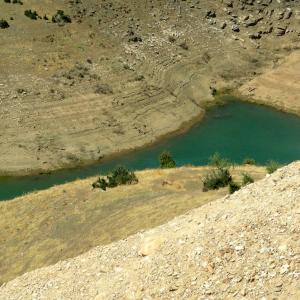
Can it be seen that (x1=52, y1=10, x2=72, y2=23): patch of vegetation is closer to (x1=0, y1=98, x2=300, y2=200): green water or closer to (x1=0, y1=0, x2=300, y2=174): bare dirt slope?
(x1=0, y1=0, x2=300, y2=174): bare dirt slope

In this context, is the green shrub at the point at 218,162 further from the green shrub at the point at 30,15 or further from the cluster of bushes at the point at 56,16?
the green shrub at the point at 30,15

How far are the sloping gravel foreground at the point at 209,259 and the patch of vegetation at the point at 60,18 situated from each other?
59.3m

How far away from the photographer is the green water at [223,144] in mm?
56469

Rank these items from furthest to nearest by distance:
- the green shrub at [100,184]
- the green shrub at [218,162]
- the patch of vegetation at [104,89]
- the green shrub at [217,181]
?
the patch of vegetation at [104,89] → the green shrub at [218,162] → the green shrub at [100,184] → the green shrub at [217,181]

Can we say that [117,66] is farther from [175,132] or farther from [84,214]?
[84,214]

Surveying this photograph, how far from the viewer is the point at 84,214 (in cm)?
3309

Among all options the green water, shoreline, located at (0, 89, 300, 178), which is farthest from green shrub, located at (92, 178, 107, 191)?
shoreline, located at (0, 89, 300, 178)

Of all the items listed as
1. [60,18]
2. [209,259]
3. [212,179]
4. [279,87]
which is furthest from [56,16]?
[209,259]

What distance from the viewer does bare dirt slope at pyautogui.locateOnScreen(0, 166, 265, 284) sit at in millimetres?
28969

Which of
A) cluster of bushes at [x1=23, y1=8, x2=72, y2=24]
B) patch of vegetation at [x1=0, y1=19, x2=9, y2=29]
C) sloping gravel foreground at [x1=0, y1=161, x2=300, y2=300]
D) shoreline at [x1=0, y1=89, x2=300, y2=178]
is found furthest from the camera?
cluster of bushes at [x1=23, y1=8, x2=72, y2=24]

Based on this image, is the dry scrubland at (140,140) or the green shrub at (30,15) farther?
the green shrub at (30,15)

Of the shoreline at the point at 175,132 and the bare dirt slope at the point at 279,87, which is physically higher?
the bare dirt slope at the point at 279,87

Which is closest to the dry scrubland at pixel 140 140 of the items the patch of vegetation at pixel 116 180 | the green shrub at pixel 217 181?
the patch of vegetation at pixel 116 180

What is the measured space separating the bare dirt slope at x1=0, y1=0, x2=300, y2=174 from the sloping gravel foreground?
3561 cm
